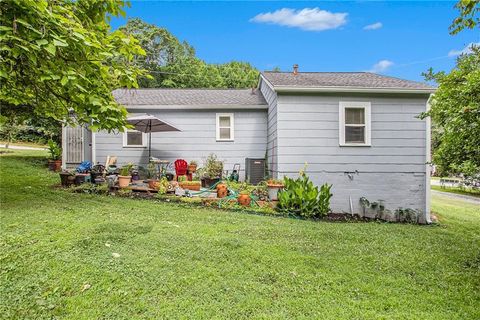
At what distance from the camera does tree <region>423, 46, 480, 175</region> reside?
3.79 meters

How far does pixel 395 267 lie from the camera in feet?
12.0

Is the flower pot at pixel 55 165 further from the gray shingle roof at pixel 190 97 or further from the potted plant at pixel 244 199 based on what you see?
the potted plant at pixel 244 199

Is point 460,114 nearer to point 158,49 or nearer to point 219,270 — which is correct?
point 219,270

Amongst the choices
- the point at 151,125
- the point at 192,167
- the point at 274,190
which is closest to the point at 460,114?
the point at 274,190

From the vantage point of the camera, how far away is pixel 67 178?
833cm

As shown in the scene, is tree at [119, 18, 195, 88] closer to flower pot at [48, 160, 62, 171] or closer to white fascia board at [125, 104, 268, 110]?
flower pot at [48, 160, 62, 171]

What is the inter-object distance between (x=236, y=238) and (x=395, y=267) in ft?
6.94

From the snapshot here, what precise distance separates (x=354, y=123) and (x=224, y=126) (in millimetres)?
4433

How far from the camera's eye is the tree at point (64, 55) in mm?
2738

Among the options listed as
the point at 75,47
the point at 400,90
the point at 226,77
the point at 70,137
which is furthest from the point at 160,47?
the point at 75,47

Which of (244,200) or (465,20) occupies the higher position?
(465,20)

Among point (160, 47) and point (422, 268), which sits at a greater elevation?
point (160, 47)

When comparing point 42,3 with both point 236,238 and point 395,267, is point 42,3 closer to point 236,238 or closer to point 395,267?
point 236,238

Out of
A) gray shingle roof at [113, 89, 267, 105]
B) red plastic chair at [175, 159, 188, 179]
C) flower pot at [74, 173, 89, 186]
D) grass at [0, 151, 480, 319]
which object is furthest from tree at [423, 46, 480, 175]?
flower pot at [74, 173, 89, 186]
